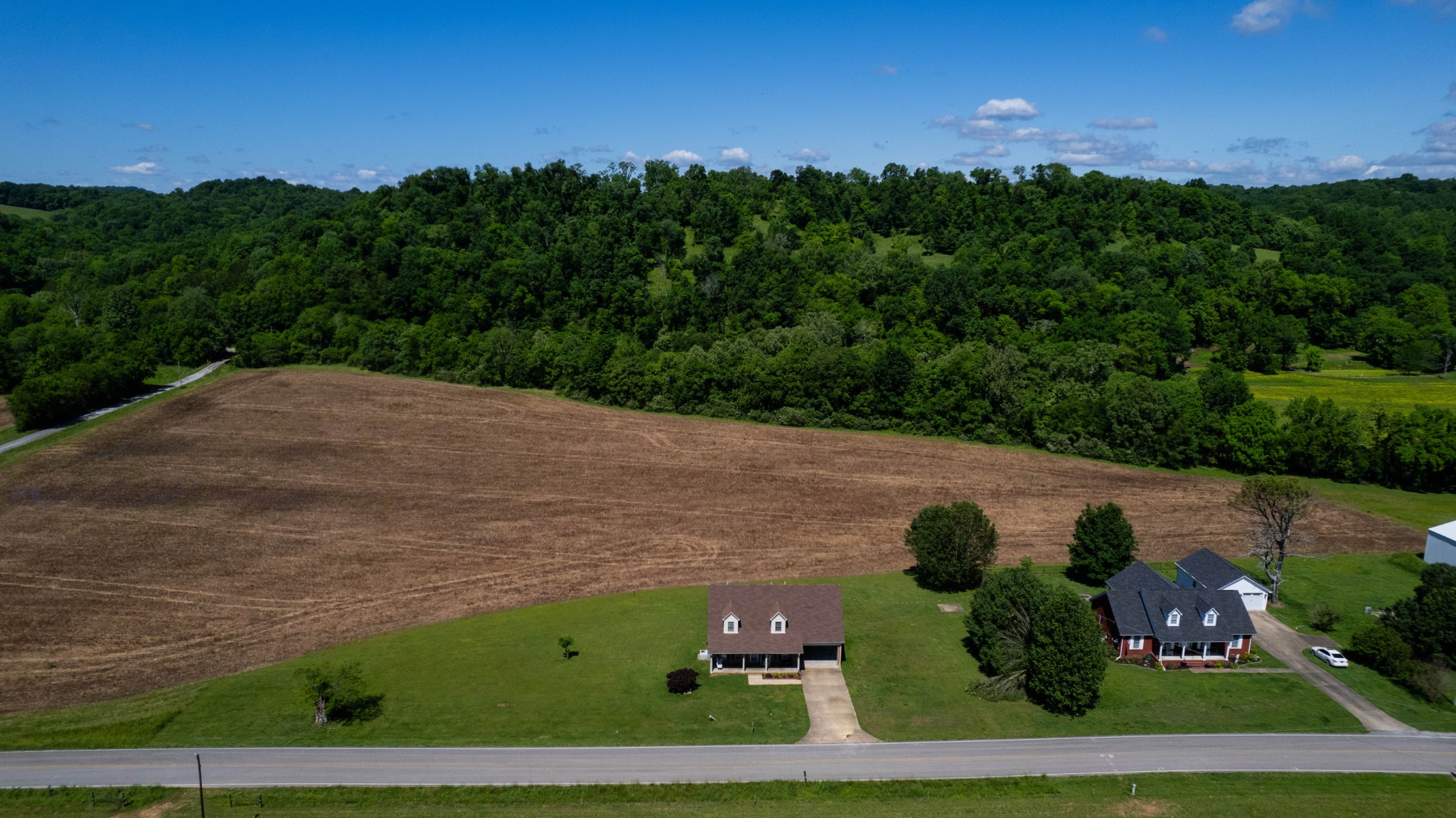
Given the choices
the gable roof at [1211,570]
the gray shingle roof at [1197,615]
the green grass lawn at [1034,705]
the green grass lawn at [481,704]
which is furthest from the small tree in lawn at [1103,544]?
the green grass lawn at [481,704]

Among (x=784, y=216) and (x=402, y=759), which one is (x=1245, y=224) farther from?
(x=402, y=759)

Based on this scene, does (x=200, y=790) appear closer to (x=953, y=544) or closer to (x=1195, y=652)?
(x=953, y=544)

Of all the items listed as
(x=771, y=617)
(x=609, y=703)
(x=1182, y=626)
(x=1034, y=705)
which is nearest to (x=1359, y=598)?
(x=1182, y=626)

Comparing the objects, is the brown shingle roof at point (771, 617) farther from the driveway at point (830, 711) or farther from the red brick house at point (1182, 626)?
the red brick house at point (1182, 626)

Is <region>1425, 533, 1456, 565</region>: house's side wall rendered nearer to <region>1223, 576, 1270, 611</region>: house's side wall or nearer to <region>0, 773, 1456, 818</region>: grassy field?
<region>1223, 576, 1270, 611</region>: house's side wall

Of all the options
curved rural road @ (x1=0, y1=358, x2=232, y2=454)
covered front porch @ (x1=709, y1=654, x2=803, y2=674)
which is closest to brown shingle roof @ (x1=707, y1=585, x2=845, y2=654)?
covered front porch @ (x1=709, y1=654, x2=803, y2=674)

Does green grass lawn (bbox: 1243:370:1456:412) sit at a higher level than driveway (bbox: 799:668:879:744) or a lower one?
higher

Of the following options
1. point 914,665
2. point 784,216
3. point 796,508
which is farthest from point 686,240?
point 914,665
